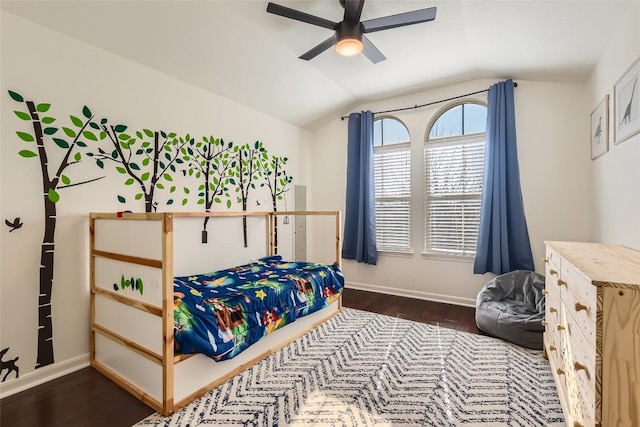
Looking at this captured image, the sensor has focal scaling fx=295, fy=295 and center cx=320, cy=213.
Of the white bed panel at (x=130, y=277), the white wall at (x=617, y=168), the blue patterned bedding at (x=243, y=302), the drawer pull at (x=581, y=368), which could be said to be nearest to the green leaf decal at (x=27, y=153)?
the white bed panel at (x=130, y=277)

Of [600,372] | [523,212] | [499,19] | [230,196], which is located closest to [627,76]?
[499,19]

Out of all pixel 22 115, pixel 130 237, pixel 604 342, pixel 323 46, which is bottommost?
pixel 604 342

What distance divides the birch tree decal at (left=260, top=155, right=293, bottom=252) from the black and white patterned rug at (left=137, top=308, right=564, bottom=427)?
6.19 ft

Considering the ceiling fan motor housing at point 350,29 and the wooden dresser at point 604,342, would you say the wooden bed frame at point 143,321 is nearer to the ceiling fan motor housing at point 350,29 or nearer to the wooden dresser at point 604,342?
the ceiling fan motor housing at point 350,29

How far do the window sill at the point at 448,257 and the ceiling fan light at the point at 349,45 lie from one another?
2.52 metres

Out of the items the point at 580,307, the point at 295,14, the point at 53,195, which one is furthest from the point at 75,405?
the point at 295,14

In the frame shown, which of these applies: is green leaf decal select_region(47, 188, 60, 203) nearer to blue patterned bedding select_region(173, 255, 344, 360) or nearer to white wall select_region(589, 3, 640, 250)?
blue patterned bedding select_region(173, 255, 344, 360)

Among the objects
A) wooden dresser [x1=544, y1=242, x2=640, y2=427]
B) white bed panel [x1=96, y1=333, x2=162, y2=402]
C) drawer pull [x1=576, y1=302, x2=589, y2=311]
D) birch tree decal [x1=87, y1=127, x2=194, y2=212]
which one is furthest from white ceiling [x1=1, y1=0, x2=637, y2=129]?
white bed panel [x1=96, y1=333, x2=162, y2=402]

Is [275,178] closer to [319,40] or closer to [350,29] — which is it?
[319,40]

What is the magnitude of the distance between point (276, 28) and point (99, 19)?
49.4 inches

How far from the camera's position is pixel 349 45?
2107mm

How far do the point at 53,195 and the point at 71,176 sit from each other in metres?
0.17

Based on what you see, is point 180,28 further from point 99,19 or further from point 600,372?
point 600,372

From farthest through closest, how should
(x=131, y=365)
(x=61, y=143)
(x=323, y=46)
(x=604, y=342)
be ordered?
1. (x=323, y=46)
2. (x=61, y=143)
3. (x=131, y=365)
4. (x=604, y=342)
